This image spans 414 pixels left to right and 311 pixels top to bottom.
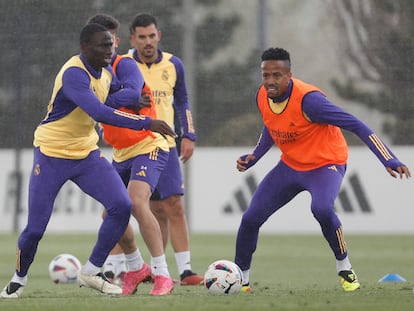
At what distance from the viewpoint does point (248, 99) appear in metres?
22.2

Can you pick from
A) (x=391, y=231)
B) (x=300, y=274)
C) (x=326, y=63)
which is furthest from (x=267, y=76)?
(x=326, y=63)

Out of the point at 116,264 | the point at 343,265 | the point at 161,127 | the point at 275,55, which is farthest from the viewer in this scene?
the point at 116,264

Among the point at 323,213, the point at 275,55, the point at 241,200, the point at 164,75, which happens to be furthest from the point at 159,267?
the point at 241,200

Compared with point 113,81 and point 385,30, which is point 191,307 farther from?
point 385,30

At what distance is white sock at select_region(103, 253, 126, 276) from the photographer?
1172cm

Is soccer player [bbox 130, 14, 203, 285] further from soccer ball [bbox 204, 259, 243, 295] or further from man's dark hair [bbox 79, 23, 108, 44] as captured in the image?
man's dark hair [bbox 79, 23, 108, 44]

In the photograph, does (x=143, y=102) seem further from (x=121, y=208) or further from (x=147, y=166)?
(x=121, y=208)

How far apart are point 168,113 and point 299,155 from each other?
6.50ft

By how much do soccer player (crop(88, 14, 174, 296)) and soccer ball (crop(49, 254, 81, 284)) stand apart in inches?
61.4

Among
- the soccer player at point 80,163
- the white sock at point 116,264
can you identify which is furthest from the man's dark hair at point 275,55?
the white sock at point 116,264

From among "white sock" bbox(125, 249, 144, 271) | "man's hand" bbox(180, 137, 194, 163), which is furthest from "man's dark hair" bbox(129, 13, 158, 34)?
"white sock" bbox(125, 249, 144, 271)

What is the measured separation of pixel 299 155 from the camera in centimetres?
1036

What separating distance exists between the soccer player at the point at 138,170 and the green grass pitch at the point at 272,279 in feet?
0.75

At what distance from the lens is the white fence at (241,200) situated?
20.8 meters
